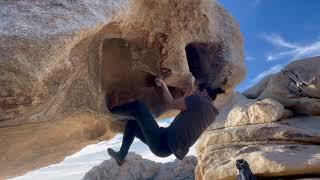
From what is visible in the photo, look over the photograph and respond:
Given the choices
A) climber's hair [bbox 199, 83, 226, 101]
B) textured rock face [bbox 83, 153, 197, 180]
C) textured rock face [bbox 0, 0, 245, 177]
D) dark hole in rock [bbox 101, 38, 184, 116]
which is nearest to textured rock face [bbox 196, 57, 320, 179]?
climber's hair [bbox 199, 83, 226, 101]

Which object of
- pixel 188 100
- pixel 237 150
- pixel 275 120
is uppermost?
pixel 188 100

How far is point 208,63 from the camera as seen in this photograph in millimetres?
6164

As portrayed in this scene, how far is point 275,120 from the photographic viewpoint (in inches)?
341

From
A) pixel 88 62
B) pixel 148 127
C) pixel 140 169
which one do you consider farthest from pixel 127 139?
pixel 140 169

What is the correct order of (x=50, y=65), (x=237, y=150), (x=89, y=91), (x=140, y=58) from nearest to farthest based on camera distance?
1. (x=50, y=65)
2. (x=89, y=91)
3. (x=140, y=58)
4. (x=237, y=150)

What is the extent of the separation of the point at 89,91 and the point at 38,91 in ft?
4.01

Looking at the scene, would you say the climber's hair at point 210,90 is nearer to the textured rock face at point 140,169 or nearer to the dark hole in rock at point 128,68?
the dark hole in rock at point 128,68

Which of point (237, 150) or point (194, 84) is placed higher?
point (194, 84)

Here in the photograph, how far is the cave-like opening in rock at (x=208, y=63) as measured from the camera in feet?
19.9

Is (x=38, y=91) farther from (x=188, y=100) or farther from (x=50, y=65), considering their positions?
(x=188, y=100)

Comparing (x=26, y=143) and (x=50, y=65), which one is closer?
(x=50, y=65)

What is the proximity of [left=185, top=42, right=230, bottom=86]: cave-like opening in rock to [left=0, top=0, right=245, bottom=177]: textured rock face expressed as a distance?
0.02m

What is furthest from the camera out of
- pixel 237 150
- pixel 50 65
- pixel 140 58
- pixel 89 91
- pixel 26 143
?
pixel 237 150

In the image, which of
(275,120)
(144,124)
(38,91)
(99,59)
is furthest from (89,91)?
(275,120)
